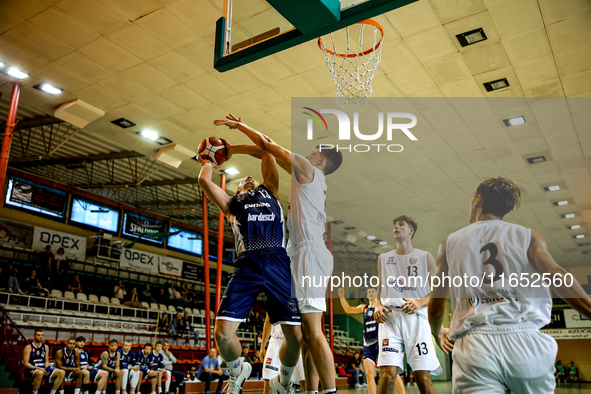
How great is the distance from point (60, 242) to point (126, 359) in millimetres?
8659

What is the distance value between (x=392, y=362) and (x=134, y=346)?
10741 millimetres

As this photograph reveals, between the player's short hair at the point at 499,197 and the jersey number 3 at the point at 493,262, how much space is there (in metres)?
0.24

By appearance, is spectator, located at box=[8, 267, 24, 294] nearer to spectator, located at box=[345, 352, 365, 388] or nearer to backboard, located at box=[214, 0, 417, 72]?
spectator, located at box=[345, 352, 365, 388]

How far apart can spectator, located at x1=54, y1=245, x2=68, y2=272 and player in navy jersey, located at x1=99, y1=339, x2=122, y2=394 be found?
23.9 feet

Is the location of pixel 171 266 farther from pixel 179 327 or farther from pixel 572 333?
pixel 572 333

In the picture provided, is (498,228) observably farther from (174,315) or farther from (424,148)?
(174,315)

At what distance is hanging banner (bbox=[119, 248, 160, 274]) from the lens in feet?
66.4

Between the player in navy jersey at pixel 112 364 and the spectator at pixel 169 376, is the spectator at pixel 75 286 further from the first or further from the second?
the player in navy jersey at pixel 112 364

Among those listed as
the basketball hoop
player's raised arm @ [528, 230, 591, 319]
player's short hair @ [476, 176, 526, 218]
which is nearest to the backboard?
the basketball hoop

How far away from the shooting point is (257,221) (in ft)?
13.0

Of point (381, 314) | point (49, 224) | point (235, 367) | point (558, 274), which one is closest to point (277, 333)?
point (381, 314)

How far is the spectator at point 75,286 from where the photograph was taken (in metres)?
17.0

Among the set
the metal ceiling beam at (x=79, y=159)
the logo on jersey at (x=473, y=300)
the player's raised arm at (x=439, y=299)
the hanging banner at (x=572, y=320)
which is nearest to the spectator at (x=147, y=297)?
the metal ceiling beam at (x=79, y=159)

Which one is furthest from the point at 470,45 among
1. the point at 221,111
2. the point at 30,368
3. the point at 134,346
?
the point at 134,346
